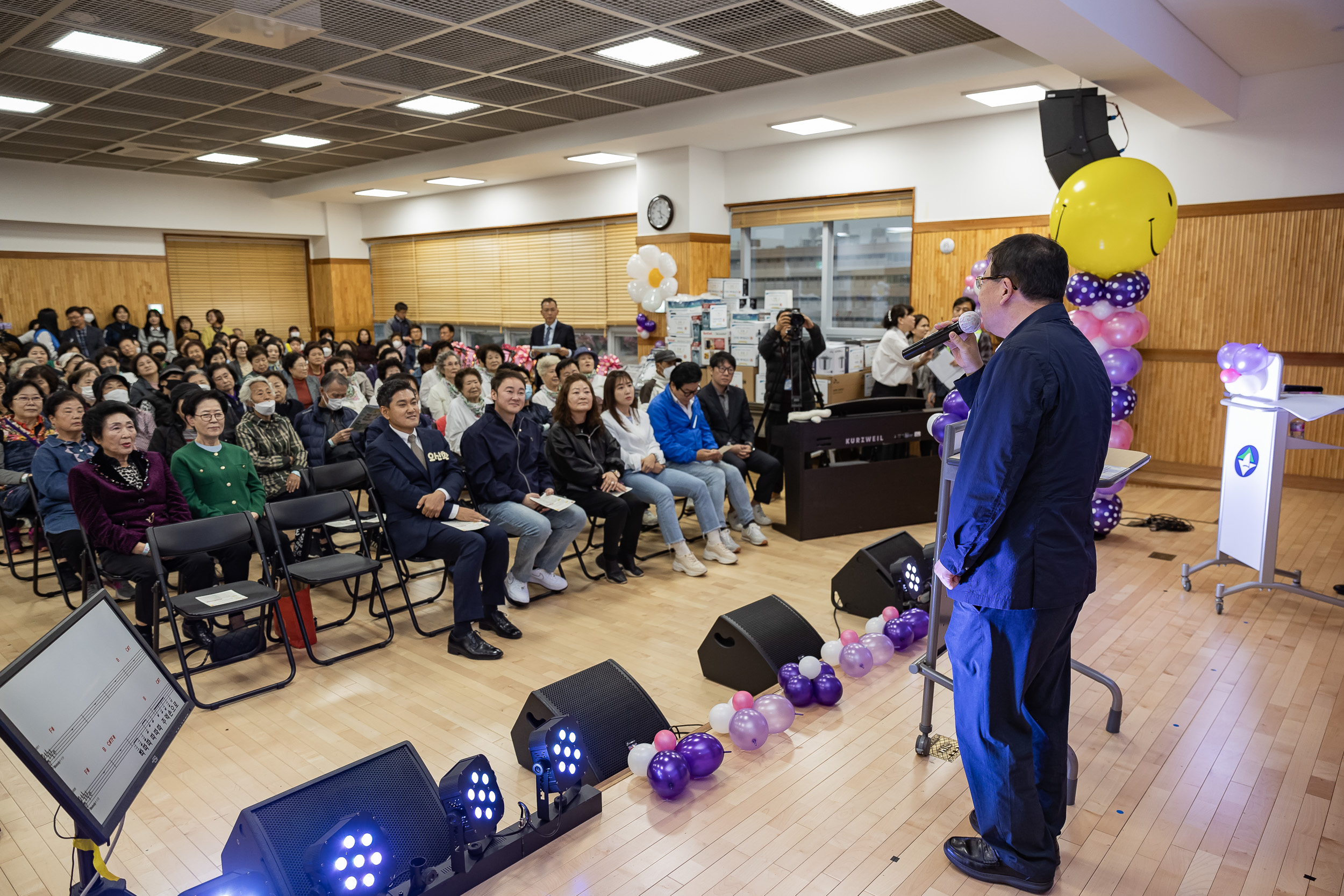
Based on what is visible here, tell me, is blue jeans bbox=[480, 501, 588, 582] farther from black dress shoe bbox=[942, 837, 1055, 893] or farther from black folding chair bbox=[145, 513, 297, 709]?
black dress shoe bbox=[942, 837, 1055, 893]

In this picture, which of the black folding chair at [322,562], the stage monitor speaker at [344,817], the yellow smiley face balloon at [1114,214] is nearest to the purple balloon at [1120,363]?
the yellow smiley face balloon at [1114,214]

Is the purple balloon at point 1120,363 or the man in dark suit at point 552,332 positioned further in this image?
the man in dark suit at point 552,332

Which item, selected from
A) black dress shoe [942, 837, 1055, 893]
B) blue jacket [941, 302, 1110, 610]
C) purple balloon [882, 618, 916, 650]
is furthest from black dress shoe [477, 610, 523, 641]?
blue jacket [941, 302, 1110, 610]

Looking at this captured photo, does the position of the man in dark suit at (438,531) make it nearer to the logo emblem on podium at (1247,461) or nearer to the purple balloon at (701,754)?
the purple balloon at (701,754)

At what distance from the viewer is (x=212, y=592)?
12.9 feet

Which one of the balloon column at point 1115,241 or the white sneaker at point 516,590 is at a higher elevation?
the balloon column at point 1115,241

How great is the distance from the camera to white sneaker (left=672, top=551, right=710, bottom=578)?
5.45 metres

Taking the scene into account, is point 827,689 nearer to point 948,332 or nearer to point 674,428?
point 948,332

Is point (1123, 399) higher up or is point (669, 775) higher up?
point (1123, 399)

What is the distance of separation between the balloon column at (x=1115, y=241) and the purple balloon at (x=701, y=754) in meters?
2.95

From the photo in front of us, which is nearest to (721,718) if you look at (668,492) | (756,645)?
(756,645)

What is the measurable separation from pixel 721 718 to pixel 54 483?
3914 millimetres

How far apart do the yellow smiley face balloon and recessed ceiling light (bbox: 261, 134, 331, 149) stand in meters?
8.36

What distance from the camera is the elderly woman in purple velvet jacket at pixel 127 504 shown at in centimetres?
403
